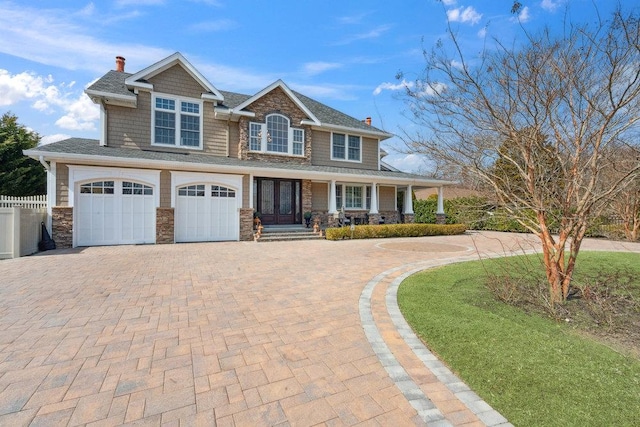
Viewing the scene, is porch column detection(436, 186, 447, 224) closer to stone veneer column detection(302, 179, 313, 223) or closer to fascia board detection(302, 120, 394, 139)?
fascia board detection(302, 120, 394, 139)

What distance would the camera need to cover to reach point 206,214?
44.1 ft

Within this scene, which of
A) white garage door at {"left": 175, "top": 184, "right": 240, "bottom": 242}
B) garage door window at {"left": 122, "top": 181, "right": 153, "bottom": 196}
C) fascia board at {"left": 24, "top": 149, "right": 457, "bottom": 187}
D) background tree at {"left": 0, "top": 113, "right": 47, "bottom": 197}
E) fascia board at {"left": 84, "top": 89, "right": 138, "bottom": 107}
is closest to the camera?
fascia board at {"left": 24, "top": 149, "right": 457, "bottom": 187}

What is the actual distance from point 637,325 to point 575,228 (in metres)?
1.53

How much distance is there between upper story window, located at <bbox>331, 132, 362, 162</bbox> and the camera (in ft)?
62.1

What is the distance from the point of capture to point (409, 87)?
5.39 meters

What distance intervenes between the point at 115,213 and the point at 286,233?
23.6 feet

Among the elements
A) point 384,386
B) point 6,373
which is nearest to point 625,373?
point 384,386

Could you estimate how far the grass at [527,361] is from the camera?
94.3 inches

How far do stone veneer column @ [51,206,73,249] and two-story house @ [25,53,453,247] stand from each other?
0.10ft

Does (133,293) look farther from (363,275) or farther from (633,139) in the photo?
(633,139)

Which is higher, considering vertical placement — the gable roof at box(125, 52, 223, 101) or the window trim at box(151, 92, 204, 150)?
the gable roof at box(125, 52, 223, 101)

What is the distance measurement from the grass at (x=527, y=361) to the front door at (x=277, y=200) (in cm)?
1166

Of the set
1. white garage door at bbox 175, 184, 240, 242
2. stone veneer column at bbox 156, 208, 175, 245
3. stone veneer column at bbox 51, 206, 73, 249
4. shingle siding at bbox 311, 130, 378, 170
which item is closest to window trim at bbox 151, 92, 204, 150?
white garage door at bbox 175, 184, 240, 242

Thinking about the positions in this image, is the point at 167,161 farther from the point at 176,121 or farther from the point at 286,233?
the point at 286,233
